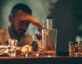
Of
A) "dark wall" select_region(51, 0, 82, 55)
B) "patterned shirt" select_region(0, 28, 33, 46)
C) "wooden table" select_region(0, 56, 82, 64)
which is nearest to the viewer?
"wooden table" select_region(0, 56, 82, 64)

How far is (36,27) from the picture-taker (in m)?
1.88

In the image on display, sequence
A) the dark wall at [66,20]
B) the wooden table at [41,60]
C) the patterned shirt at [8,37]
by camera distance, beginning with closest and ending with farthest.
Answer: the wooden table at [41,60] → the patterned shirt at [8,37] → the dark wall at [66,20]

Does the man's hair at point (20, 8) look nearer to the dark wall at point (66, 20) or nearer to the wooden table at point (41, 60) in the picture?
the dark wall at point (66, 20)

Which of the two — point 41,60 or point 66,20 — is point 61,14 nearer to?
point 66,20

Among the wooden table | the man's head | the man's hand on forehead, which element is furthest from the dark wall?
the wooden table

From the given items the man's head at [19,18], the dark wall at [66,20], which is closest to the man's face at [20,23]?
the man's head at [19,18]

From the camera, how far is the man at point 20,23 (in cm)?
185

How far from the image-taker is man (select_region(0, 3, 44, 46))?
1854mm

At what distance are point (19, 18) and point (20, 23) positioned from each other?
52 millimetres

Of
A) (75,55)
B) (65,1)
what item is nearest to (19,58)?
(75,55)

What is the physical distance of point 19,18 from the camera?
188 centimetres

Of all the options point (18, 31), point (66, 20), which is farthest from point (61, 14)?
point (18, 31)

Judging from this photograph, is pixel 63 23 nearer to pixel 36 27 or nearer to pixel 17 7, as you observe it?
pixel 36 27

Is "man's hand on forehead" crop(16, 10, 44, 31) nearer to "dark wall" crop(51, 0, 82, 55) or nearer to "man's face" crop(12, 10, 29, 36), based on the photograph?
"man's face" crop(12, 10, 29, 36)
